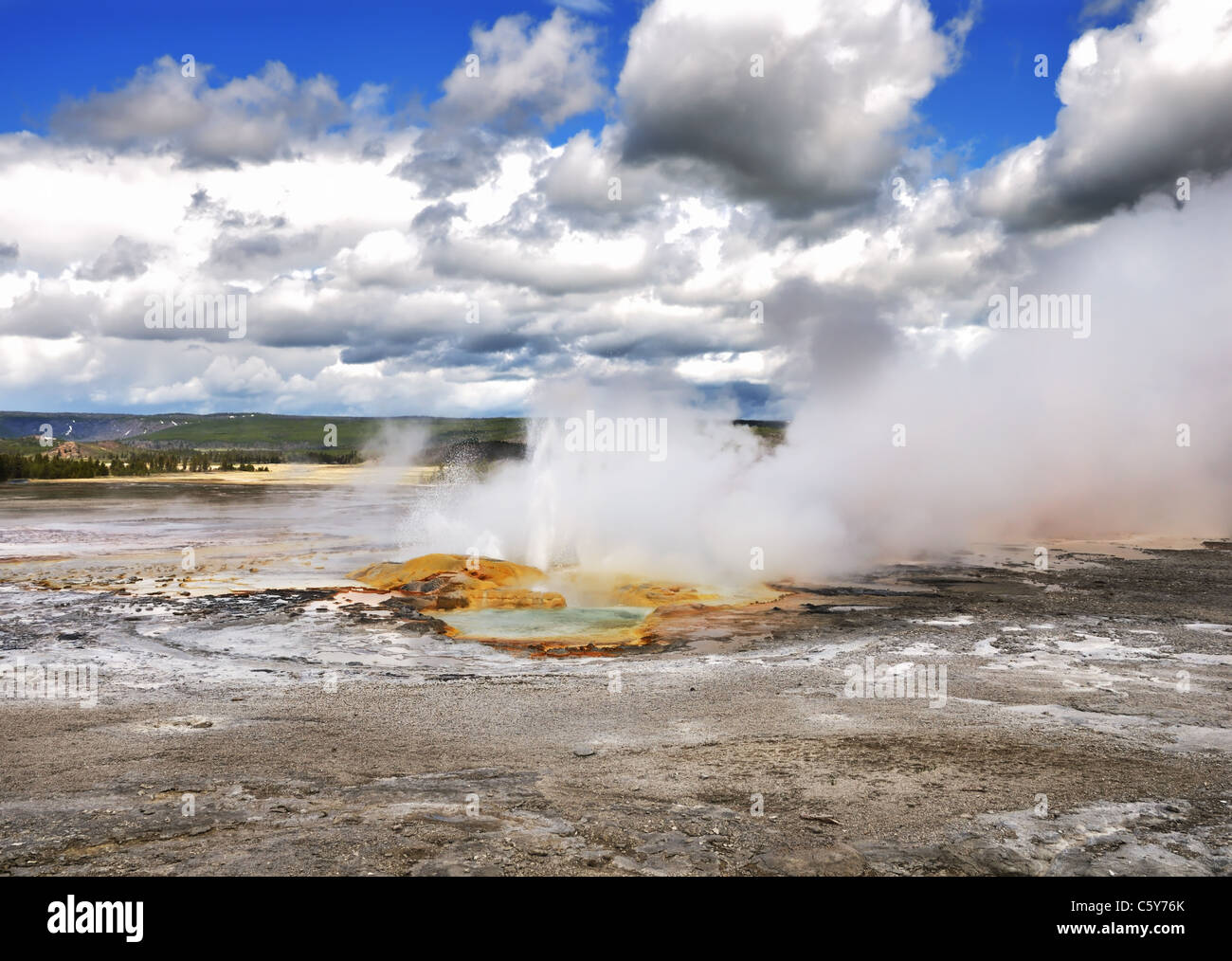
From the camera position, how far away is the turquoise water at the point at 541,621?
16.3 m

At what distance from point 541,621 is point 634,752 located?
28.5 feet

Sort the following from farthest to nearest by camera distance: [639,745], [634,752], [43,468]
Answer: [43,468] → [639,745] → [634,752]

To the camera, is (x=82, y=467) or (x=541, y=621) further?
(x=82, y=467)

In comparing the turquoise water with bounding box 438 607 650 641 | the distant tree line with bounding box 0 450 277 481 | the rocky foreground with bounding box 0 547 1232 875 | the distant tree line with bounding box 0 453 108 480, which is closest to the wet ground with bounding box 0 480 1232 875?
the rocky foreground with bounding box 0 547 1232 875

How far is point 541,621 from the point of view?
17.4 metres

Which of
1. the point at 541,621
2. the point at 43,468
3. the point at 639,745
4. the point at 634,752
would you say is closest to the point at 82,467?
the point at 43,468

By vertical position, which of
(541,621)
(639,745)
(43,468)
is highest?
(43,468)

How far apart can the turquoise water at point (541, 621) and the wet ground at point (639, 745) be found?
3.62ft

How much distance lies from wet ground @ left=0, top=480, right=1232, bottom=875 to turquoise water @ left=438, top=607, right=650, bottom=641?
1.10m

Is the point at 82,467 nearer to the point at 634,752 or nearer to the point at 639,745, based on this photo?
the point at 639,745

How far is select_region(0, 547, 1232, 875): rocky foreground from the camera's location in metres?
6.21

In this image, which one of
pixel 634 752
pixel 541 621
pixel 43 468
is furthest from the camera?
pixel 43 468
